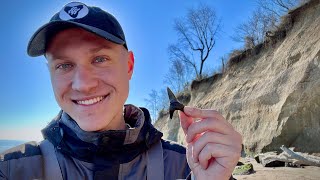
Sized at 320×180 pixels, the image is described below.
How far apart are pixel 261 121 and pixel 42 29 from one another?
1325cm

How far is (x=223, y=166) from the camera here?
1618 millimetres

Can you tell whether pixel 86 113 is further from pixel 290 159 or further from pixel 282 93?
pixel 282 93

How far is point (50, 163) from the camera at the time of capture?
1838 mm

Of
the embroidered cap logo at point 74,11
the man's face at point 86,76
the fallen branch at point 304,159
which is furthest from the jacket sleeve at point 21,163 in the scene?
the fallen branch at point 304,159

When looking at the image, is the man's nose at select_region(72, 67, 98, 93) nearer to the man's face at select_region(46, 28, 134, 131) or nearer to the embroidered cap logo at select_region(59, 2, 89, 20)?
the man's face at select_region(46, 28, 134, 131)

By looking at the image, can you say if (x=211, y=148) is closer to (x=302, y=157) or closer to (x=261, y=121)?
(x=302, y=157)

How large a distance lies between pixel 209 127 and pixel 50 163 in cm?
94

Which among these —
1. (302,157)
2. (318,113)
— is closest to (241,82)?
(318,113)

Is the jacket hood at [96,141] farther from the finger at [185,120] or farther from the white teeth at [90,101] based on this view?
the finger at [185,120]

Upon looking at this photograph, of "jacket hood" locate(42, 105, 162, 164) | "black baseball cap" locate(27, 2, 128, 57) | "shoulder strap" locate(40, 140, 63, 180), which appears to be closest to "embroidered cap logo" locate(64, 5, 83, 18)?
"black baseball cap" locate(27, 2, 128, 57)

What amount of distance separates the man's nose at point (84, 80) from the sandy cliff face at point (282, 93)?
10867mm

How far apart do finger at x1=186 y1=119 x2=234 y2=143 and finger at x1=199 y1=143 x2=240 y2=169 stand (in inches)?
2.9

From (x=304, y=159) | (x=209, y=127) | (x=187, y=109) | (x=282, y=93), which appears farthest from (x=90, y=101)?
(x=282, y=93)

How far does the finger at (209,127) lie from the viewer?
1586mm
